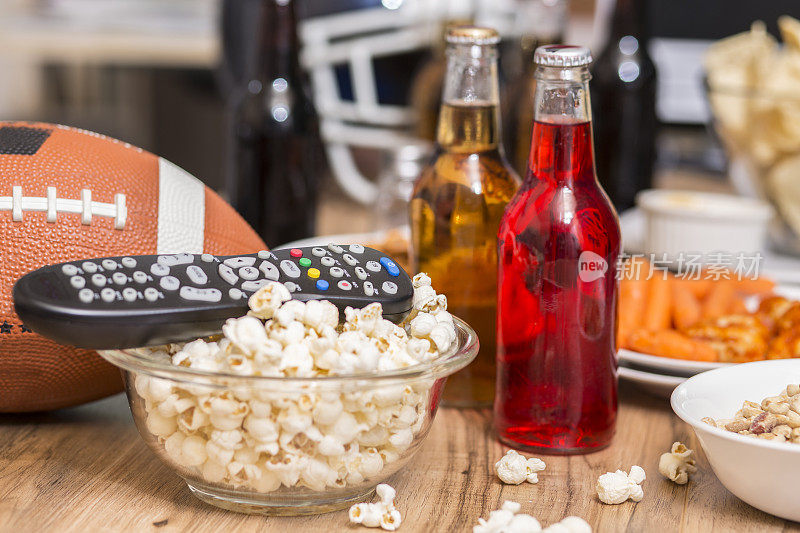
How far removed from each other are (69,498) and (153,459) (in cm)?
8

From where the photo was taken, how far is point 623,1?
1.38m

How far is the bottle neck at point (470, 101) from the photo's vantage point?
2.71ft

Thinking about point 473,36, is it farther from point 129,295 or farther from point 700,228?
point 700,228

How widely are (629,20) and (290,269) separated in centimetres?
86

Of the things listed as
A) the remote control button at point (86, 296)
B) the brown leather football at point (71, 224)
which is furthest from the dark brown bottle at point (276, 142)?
the remote control button at point (86, 296)

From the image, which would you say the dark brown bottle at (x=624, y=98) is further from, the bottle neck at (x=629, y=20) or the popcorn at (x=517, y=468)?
the popcorn at (x=517, y=468)

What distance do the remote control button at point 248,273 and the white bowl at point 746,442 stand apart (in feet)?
1.01

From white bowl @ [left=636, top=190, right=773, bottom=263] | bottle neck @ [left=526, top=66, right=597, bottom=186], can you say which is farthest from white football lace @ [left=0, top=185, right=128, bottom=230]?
white bowl @ [left=636, top=190, right=773, bottom=263]

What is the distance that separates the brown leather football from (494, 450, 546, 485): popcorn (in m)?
0.30

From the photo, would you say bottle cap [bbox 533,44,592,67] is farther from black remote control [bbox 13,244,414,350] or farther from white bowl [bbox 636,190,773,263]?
white bowl [bbox 636,190,773,263]

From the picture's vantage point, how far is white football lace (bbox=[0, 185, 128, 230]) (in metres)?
0.74

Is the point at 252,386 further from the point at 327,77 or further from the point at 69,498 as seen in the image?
the point at 327,77

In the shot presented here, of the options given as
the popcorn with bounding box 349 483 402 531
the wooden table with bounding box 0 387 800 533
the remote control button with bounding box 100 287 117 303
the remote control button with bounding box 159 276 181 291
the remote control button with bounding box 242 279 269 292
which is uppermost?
the remote control button with bounding box 100 287 117 303

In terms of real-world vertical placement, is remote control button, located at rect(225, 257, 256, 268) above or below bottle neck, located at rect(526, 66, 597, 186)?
below
